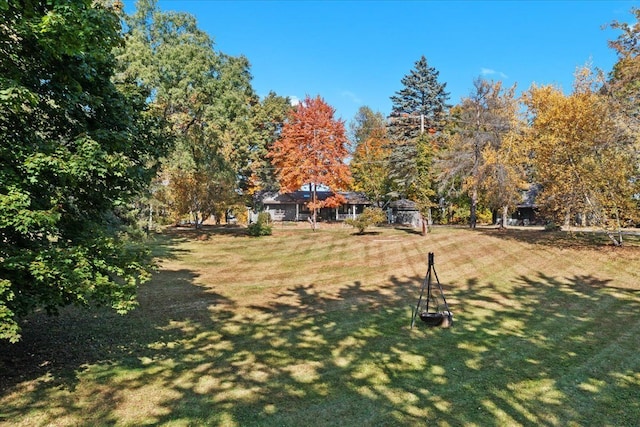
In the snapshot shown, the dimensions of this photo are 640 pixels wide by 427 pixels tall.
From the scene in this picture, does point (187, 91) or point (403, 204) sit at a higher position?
point (187, 91)

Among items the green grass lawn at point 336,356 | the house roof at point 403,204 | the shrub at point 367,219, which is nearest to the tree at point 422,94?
the house roof at point 403,204

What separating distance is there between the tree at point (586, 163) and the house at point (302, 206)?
1254 inches

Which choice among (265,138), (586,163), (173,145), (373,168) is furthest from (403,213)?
(173,145)

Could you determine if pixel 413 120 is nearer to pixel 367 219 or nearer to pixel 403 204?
pixel 403 204

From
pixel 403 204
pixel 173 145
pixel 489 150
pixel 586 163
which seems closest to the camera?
pixel 173 145

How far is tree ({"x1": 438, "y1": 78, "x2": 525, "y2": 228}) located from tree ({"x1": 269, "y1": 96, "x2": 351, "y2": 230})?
911 cm

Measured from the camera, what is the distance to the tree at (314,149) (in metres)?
35.0

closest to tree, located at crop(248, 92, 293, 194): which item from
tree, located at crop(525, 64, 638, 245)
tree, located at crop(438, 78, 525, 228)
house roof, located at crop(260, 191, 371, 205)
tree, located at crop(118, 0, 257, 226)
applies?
house roof, located at crop(260, 191, 371, 205)

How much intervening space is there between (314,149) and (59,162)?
99.7 ft

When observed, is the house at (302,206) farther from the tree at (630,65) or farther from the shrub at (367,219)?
the tree at (630,65)

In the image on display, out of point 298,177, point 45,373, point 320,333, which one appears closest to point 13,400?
point 45,373

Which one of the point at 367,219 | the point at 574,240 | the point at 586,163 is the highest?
the point at 586,163

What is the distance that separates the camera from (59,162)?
527cm

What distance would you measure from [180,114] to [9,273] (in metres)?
22.2
